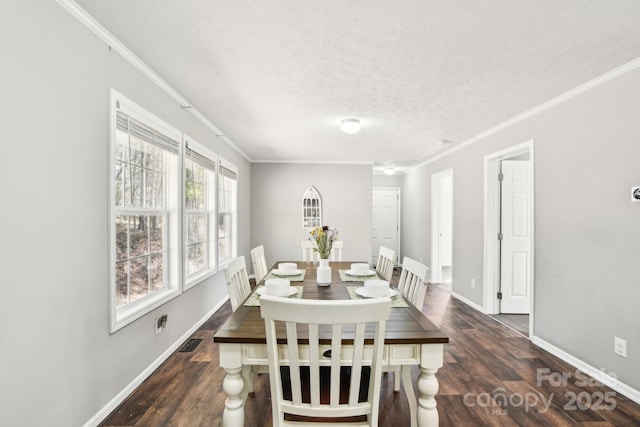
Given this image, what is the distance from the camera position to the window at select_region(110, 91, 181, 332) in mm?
2051

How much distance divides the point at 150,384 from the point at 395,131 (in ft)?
11.8

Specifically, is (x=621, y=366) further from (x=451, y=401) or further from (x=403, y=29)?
(x=403, y=29)

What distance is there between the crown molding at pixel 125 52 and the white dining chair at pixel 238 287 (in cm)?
157

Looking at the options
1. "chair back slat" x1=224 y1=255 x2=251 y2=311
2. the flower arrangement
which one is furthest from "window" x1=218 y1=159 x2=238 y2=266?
the flower arrangement

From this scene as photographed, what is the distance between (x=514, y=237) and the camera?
12.6ft

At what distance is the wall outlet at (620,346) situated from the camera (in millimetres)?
2164

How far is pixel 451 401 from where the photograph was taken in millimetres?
2072

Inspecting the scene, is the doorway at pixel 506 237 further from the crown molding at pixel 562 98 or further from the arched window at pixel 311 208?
the arched window at pixel 311 208

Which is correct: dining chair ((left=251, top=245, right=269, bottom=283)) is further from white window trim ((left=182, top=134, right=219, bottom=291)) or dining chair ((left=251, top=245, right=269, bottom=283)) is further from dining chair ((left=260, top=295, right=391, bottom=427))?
dining chair ((left=260, top=295, right=391, bottom=427))

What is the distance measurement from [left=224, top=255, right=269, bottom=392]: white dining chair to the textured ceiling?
1.42m

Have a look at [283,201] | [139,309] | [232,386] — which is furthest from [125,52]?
[283,201]

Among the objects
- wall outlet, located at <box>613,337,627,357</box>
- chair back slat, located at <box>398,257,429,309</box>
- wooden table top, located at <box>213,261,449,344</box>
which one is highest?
chair back slat, located at <box>398,257,429,309</box>

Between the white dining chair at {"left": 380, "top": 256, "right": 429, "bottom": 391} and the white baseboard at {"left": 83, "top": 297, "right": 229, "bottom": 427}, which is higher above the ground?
the white dining chair at {"left": 380, "top": 256, "right": 429, "bottom": 391}

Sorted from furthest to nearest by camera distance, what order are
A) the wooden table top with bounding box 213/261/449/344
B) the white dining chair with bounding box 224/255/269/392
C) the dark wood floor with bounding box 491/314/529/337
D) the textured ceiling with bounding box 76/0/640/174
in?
the dark wood floor with bounding box 491/314/529/337 < the white dining chair with bounding box 224/255/269/392 < the textured ceiling with bounding box 76/0/640/174 < the wooden table top with bounding box 213/261/449/344
